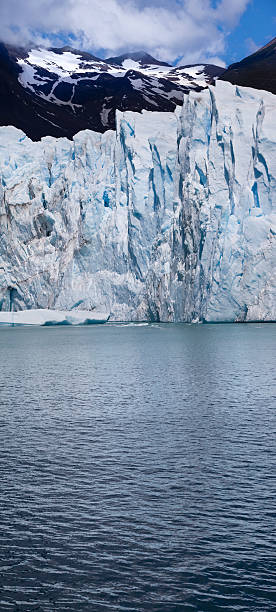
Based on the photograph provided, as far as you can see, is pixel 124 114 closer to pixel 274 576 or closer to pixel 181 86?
pixel 274 576

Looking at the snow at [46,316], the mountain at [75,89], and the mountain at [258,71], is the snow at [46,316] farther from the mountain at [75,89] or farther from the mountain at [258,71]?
the mountain at [75,89]

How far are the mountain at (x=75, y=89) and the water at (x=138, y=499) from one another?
60.5 metres

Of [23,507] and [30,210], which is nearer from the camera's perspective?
[23,507]

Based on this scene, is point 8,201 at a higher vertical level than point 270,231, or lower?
higher

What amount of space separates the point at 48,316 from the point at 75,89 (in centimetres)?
5074

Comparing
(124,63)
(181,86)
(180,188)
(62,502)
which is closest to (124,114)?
(180,188)

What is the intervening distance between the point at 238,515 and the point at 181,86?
85962mm

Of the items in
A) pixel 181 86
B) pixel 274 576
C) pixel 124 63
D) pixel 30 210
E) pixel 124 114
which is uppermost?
pixel 124 63

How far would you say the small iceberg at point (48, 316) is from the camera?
41.7 meters

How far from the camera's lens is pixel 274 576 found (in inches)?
181

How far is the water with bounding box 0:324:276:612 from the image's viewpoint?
4473 mm

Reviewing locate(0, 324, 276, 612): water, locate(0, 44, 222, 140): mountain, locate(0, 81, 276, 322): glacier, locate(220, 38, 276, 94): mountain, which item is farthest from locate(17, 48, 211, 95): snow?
locate(0, 324, 276, 612): water

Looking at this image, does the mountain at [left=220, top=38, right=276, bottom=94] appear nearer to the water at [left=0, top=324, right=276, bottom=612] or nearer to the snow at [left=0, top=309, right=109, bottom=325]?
the snow at [left=0, top=309, right=109, bottom=325]

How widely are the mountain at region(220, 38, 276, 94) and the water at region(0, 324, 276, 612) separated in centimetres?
4792
